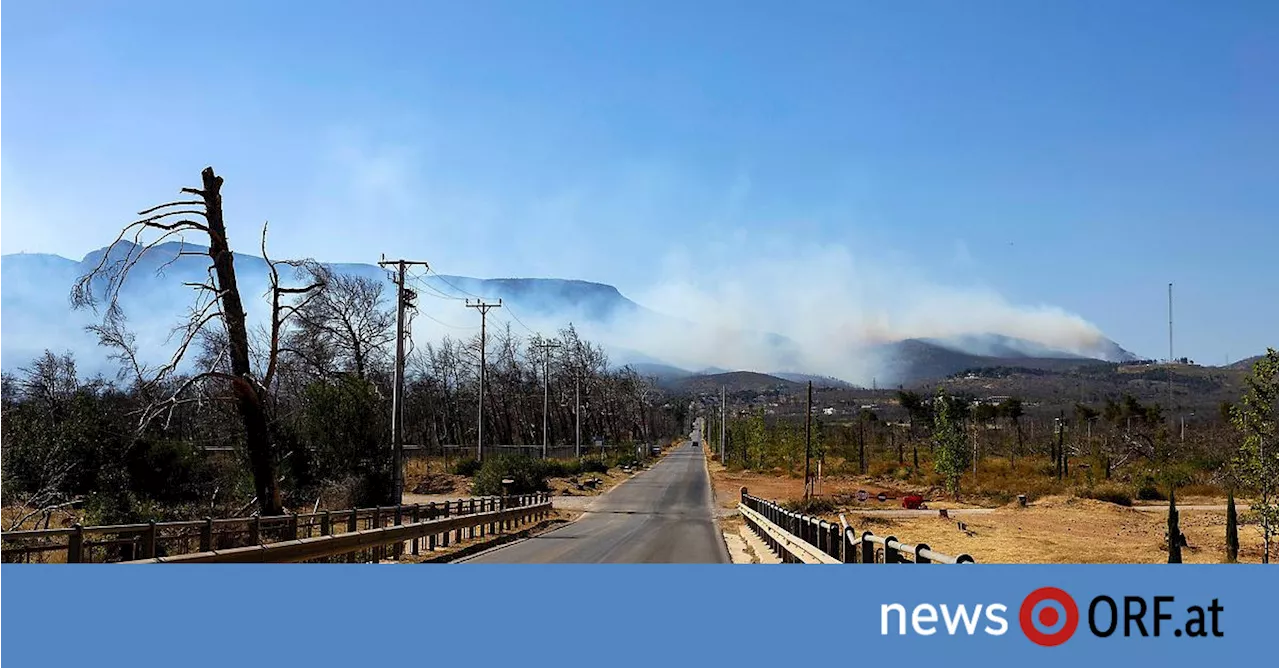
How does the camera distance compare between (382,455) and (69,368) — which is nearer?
(382,455)

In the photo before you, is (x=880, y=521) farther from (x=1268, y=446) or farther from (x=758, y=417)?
(x=758, y=417)

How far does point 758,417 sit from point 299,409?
70.2 metres

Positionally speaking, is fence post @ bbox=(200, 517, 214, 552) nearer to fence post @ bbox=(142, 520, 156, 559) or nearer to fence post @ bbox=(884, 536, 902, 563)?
fence post @ bbox=(142, 520, 156, 559)

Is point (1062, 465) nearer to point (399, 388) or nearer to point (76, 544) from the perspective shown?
point (399, 388)

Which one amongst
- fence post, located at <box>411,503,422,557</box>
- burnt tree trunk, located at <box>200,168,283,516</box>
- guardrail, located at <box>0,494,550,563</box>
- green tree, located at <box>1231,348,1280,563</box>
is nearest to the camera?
guardrail, located at <box>0,494,550,563</box>

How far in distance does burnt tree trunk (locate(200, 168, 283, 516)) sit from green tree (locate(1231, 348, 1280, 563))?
2248 centimetres

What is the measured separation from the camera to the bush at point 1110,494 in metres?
60.8

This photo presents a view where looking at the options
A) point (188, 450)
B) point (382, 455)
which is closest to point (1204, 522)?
point (382, 455)

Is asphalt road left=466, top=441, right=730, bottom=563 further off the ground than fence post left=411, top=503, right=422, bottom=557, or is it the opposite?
fence post left=411, top=503, right=422, bottom=557

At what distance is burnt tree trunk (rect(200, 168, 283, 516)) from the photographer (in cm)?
1672

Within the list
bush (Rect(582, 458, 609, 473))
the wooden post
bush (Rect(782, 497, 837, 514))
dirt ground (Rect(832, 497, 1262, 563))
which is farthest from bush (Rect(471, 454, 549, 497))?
bush (Rect(582, 458, 609, 473))

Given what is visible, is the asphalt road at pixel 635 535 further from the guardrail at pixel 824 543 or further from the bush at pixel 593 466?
the bush at pixel 593 466

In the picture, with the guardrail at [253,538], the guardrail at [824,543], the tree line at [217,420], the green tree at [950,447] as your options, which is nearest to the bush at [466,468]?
the tree line at [217,420]

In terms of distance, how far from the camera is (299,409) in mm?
38062
